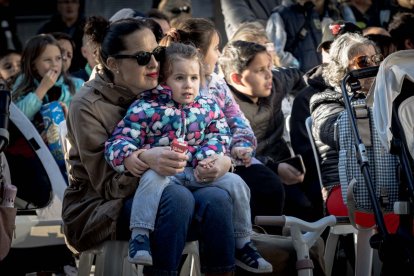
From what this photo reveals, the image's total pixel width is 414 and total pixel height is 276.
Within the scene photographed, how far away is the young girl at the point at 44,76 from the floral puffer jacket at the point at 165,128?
3.03 metres

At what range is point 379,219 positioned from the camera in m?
6.61

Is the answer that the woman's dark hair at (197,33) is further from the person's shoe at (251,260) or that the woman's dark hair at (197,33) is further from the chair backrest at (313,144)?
the person's shoe at (251,260)

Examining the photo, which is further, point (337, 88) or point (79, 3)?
point (79, 3)

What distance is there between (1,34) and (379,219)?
6830mm

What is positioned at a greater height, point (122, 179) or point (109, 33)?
point (109, 33)

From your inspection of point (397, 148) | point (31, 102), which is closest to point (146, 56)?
point (397, 148)

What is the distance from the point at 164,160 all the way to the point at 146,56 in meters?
0.74

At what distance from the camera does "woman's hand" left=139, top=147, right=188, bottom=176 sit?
6223 mm

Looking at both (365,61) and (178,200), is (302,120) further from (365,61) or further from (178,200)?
(178,200)

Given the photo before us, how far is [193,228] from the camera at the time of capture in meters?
6.40

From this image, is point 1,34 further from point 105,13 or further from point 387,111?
point 387,111

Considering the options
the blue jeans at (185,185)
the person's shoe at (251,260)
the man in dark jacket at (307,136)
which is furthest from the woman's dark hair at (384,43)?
the person's shoe at (251,260)

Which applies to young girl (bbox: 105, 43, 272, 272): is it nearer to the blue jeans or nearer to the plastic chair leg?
the blue jeans

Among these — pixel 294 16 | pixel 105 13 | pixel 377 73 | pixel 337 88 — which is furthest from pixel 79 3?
pixel 377 73
